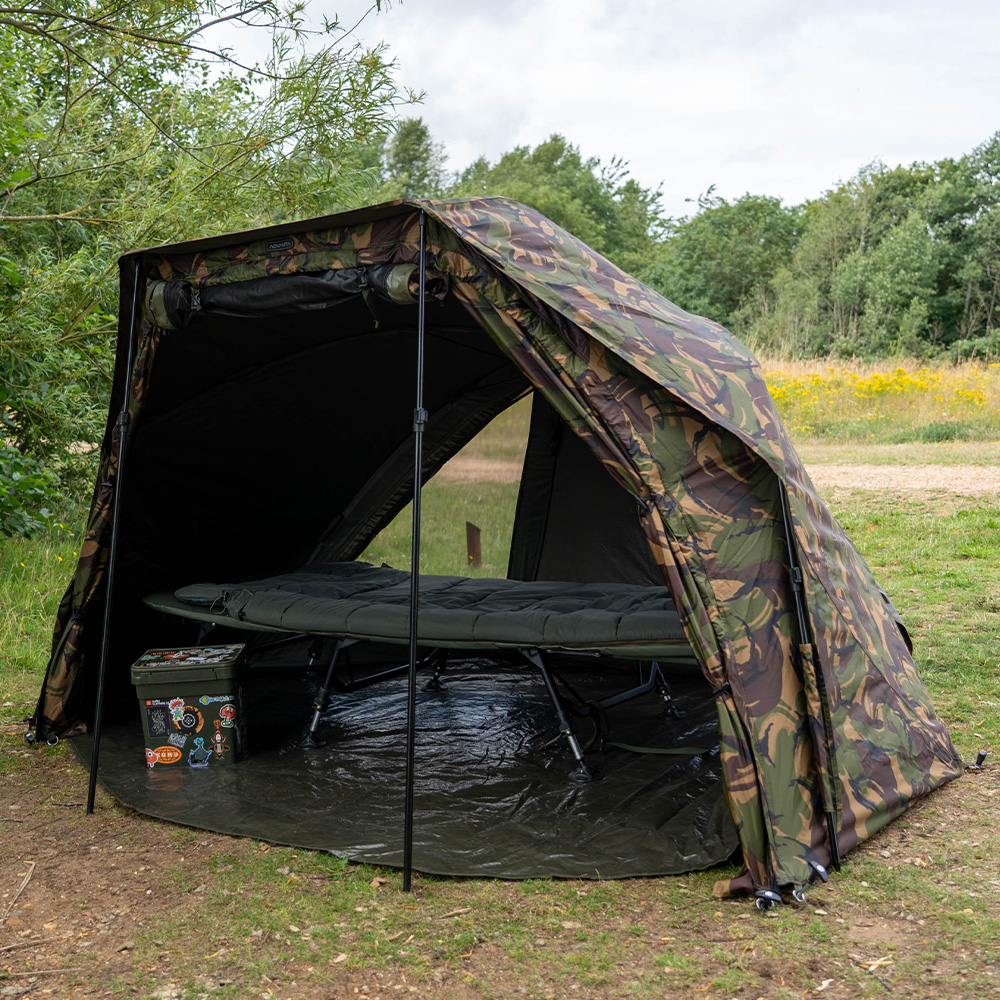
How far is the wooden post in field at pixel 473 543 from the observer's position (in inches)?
203

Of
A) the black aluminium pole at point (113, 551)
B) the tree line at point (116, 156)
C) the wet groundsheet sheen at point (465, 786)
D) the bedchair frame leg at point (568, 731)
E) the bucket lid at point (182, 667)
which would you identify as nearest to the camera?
the wet groundsheet sheen at point (465, 786)

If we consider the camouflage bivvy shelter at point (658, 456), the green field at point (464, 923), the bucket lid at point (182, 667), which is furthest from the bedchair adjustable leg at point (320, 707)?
the camouflage bivvy shelter at point (658, 456)

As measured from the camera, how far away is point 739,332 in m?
19.5

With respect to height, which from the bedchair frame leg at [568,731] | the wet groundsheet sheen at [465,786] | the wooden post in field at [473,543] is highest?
the wooden post in field at [473,543]

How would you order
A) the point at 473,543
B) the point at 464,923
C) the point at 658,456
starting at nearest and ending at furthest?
the point at 464,923 → the point at 658,456 → the point at 473,543

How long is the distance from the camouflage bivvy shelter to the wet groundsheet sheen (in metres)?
0.38

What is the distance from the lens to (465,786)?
3.53m

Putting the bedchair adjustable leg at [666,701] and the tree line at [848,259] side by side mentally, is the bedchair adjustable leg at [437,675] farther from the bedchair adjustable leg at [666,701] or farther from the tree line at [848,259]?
the tree line at [848,259]

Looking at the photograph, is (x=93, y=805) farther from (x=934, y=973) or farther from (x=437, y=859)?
(x=934, y=973)

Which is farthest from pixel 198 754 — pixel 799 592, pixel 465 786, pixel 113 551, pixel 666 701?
pixel 799 592

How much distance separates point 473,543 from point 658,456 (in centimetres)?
247

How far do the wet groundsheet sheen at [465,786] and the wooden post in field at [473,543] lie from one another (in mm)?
711

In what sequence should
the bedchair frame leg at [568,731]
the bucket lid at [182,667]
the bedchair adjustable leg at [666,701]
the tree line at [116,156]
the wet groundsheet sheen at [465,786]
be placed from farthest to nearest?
1. the bedchair adjustable leg at [666,701]
2. the tree line at [116,156]
3. the bucket lid at [182,667]
4. the bedchair frame leg at [568,731]
5. the wet groundsheet sheen at [465,786]

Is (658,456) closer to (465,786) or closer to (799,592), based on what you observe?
(799,592)
